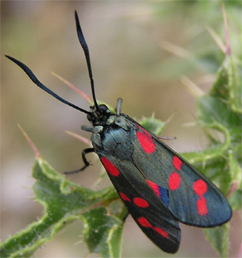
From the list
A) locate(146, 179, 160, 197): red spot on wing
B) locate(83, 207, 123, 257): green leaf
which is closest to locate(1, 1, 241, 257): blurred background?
locate(146, 179, 160, 197): red spot on wing

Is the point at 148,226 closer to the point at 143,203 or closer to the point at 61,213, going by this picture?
the point at 143,203

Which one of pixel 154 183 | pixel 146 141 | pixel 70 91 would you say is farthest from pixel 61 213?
pixel 70 91

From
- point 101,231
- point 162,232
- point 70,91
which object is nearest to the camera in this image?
point 101,231

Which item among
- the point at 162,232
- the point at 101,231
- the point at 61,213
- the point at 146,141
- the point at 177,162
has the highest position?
the point at 146,141

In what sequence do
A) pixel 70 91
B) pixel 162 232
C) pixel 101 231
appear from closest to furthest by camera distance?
pixel 101 231
pixel 162 232
pixel 70 91

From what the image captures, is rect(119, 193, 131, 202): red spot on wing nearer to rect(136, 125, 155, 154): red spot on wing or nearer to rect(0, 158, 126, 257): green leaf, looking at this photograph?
rect(0, 158, 126, 257): green leaf

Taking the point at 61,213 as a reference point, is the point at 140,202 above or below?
below

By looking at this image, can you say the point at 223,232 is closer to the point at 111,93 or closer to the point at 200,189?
the point at 200,189
